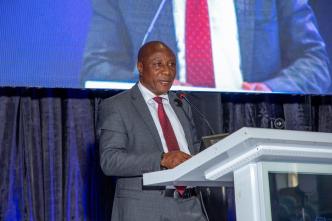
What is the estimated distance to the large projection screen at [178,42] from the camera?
10.9ft

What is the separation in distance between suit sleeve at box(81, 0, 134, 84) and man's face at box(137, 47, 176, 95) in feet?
2.97

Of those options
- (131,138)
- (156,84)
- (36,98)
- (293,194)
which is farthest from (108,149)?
(36,98)

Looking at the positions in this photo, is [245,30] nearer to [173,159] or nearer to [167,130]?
[167,130]

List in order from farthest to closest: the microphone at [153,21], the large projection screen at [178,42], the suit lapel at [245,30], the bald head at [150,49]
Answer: the suit lapel at [245,30], the microphone at [153,21], the large projection screen at [178,42], the bald head at [150,49]

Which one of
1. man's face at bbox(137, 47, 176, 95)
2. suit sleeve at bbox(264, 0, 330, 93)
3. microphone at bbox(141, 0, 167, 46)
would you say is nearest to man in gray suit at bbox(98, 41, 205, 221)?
man's face at bbox(137, 47, 176, 95)

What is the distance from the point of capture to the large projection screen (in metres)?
3.32

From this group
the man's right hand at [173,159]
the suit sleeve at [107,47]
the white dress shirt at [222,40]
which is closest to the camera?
the man's right hand at [173,159]

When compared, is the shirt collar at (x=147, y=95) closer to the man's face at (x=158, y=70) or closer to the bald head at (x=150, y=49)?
the man's face at (x=158, y=70)

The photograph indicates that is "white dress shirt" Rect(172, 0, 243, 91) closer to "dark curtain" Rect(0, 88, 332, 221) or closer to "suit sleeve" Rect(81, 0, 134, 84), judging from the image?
"dark curtain" Rect(0, 88, 332, 221)

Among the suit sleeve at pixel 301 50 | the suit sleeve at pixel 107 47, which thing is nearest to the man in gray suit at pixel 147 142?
the suit sleeve at pixel 107 47

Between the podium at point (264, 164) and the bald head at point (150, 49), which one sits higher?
the bald head at point (150, 49)

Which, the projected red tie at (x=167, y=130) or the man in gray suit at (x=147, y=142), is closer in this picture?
Answer: the man in gray suit at (x=147, y=142)

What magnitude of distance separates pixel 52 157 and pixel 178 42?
103 cm

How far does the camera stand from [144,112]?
2365mm
